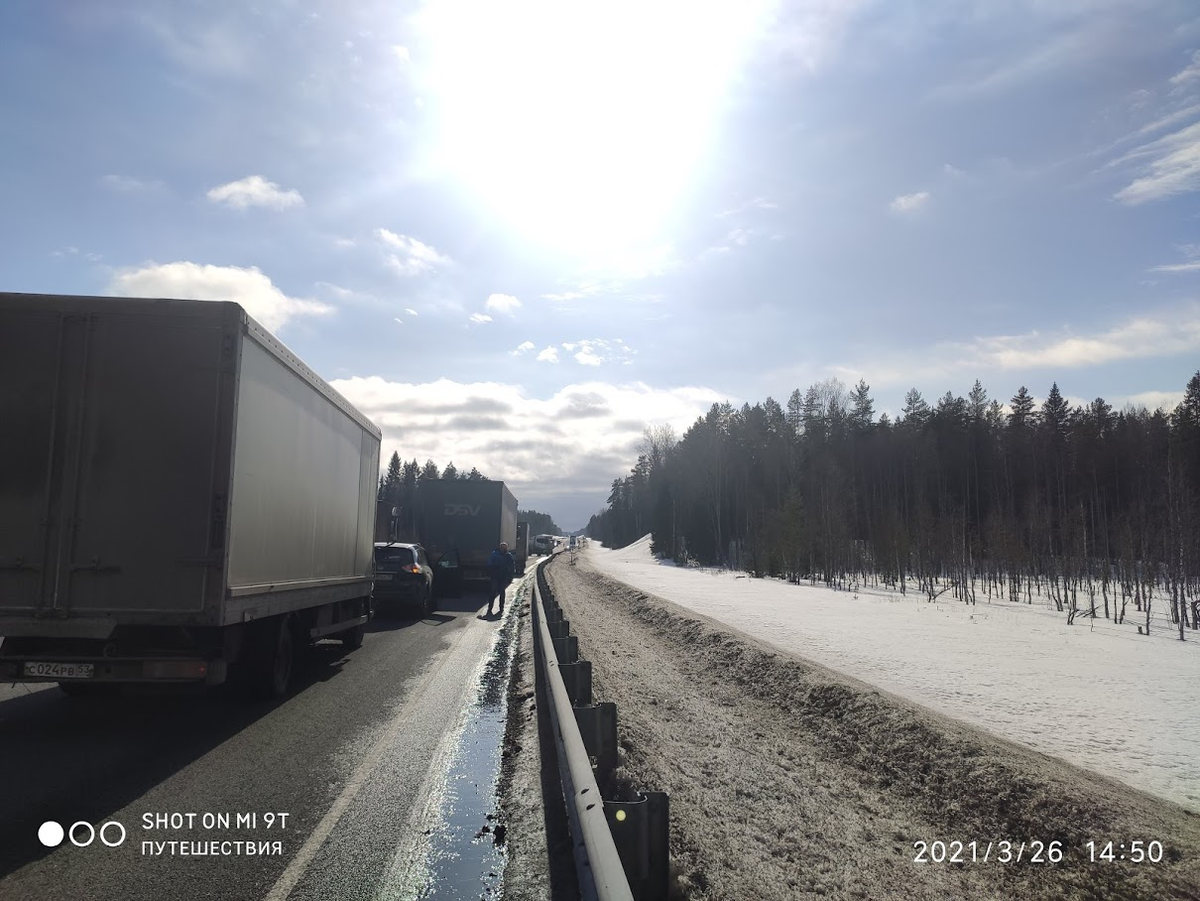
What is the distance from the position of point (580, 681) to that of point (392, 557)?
12962 millimetres

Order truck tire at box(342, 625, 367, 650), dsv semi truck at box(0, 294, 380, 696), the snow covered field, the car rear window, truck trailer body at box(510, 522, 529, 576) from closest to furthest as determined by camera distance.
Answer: the snow covered field → dsv semi truck at box(0, 294, 380, 696) → truck tire at box(342, 625, 367, 650) → the car rear window → truck trailer body at box(510, 522, 529, 576)

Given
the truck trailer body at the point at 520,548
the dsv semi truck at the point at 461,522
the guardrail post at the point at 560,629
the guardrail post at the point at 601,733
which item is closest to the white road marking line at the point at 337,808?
the guardrail post at the point at 601,733

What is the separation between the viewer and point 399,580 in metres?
18.5

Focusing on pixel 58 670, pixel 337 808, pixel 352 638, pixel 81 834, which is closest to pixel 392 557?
pixel 352 638

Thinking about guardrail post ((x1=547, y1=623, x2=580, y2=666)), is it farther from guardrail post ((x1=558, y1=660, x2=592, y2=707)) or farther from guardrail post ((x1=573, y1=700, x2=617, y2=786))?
guardrail post ((x1=573, y1=700, x2=617, y2=786))

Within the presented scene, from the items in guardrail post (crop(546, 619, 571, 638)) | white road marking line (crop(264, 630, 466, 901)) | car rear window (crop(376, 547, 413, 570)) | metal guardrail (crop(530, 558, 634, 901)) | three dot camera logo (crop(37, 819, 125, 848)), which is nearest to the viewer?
metal guardrail (crop(530, 558, 634, 901))

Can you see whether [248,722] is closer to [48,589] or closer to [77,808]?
[48,589]

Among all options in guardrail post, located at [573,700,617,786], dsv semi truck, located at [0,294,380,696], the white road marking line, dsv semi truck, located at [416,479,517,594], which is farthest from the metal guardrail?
dsv semi truck, located at [416,479,517,594]

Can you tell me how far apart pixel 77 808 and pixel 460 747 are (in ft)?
9.92

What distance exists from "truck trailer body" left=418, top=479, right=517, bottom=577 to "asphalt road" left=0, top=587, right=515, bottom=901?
1806cm

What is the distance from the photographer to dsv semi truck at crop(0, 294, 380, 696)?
665cm

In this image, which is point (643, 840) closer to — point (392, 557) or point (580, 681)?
point (580, 681)

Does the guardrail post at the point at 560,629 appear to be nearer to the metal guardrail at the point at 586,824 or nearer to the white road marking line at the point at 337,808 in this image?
the white road marking line at the point at 337,808

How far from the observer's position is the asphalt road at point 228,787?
4.07 meters
